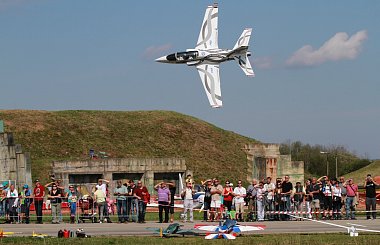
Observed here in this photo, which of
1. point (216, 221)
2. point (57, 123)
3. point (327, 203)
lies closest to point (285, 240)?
point (216, 221)

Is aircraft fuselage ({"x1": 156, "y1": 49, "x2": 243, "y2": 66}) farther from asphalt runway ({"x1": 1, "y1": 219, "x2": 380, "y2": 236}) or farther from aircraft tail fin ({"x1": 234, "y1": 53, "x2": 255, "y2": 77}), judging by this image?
asphalt runway ({"x1": 1, "y1": 219, "x2": 380, "y2": 236})

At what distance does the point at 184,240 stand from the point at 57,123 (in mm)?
59297

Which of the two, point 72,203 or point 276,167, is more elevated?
point 276,167

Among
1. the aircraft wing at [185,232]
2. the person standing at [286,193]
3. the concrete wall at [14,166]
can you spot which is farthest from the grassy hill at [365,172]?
the aircraft wing at [185,232]

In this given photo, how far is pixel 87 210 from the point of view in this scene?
3622 cm

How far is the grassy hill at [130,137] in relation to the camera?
77312 mm

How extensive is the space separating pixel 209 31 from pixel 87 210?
14163 millimetres

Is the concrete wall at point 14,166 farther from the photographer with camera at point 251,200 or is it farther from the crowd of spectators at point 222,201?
the photographer with camera at point 251,200

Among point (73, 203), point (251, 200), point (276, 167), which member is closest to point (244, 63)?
point (276, 167)

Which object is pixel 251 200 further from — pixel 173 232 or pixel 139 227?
pixel 173 232

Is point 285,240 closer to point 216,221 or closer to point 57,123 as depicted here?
point 216,221

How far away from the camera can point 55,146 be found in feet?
253

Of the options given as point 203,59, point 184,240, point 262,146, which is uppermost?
point 203,59

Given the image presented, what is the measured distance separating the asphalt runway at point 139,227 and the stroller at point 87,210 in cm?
176
